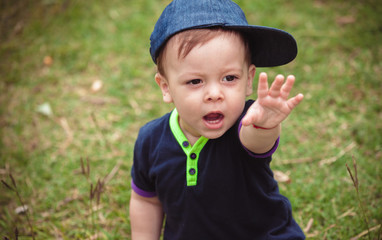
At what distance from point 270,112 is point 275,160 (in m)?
1.32

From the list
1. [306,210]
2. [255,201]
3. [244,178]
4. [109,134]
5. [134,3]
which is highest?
A: [134,3]

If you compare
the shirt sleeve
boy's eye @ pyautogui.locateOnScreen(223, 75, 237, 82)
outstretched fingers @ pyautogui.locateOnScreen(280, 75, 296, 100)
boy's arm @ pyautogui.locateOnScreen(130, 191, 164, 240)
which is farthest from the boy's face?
boy's arm @ pyautogui.locateOnScreen(130, 191, 164, 240)

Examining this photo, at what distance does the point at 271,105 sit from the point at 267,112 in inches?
1.6

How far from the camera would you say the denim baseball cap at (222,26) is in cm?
124

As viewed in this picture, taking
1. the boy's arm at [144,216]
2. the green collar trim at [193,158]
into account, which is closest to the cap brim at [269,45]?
the green collar trim at [193,158]

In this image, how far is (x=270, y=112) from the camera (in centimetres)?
116

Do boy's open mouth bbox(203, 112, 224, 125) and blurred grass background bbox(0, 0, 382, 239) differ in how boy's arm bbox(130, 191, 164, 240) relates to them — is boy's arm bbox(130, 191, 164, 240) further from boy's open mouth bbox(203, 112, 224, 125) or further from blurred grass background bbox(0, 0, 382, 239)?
boy's open mouth bbox(203, 112, 224, 125)

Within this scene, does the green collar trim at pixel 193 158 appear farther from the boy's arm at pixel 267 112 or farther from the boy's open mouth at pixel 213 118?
the boy's arm at pixel 267 112

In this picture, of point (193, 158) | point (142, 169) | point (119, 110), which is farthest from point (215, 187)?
point (119, 110)

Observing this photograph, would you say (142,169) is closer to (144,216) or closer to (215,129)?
(144,216)

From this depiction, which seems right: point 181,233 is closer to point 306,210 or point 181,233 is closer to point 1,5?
point 306,210

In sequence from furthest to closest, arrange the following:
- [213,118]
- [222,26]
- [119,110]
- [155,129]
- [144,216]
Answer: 1. [119,110]
2. [144,216]
3. [155,129]
4. [213,118]
5. [222,26]

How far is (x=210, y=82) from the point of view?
4.18 feet

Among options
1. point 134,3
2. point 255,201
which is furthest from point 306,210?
point 134,3
